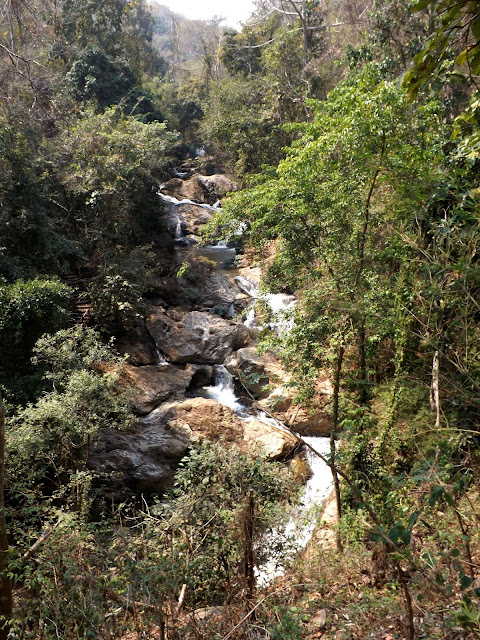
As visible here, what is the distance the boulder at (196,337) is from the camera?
34.7 feet

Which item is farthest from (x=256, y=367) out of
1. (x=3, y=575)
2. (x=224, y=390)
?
(x=3, y=575)

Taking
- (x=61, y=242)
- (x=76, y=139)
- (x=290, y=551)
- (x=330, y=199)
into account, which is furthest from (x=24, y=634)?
(x=76, y=139)

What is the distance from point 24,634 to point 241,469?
2203 millimetres

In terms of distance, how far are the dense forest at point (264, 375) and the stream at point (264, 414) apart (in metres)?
0.14

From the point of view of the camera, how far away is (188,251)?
15.4 m

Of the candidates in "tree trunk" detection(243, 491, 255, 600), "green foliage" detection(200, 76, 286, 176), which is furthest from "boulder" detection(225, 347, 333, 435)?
"green foliage" detection(200, 76, 286, 176)

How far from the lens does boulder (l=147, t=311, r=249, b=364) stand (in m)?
10.6

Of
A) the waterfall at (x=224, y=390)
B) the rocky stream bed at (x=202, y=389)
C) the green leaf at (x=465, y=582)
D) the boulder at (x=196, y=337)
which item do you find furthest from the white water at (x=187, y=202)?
the green leaf at (x=465, y=582)

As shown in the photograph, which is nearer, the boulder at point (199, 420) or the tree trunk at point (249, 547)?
the tree trunk at point (249, 547)

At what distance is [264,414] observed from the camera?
29.8ft

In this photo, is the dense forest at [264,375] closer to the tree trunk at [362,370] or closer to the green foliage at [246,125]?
the tree trunk at [362,370]

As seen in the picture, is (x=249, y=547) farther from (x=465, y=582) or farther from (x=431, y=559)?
(x=465, y=582)

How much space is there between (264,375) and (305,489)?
3.13 metres

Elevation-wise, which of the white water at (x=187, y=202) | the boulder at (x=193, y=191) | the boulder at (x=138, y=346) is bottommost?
the boulder at (x=138, y=346)
